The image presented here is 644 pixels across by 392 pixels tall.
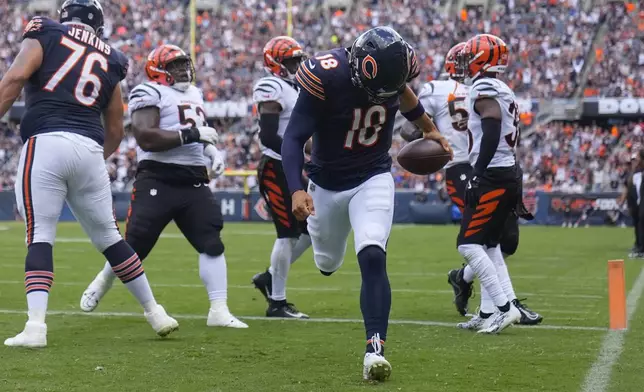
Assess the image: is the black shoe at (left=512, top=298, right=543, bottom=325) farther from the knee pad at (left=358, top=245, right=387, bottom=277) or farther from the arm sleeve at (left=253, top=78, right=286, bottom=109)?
the knee pad at (left=358, top=245, right=387, bottom=277)

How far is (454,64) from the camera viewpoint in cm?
720

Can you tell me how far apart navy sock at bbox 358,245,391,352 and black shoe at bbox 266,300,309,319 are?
2.34 meters

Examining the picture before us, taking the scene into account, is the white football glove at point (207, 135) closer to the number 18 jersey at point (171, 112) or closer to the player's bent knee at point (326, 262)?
the number 18 jersey at point (171, 112)

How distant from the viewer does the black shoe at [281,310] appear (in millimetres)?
7016

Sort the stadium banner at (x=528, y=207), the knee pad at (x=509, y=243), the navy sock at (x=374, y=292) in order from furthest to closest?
1. the stadium banner at (x=528, y=207)
2. the knee pad at (x=509, y=243)
3. the navy sock at (x=374, y=292)

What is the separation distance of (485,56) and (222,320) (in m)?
2.35

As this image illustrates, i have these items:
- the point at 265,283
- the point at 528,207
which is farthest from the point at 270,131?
the point at 528,207

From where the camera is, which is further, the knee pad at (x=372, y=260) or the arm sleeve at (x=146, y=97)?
the arm sleeve at (x=146, y=97)

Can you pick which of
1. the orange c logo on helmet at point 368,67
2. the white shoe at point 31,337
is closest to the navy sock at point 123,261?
the white shoe at point 31,337

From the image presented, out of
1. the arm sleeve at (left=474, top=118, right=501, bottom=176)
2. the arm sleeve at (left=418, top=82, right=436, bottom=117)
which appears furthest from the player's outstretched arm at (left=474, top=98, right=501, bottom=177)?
the arm sleeve at (left=418, top=82, right=436, bottom=117)

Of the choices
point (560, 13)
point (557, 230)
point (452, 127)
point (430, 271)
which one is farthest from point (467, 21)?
point (452, 127)

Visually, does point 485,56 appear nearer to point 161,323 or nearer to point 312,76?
point 312,76

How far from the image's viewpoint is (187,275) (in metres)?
10.3

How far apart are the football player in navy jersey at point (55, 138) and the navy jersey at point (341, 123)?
1.22 metres
